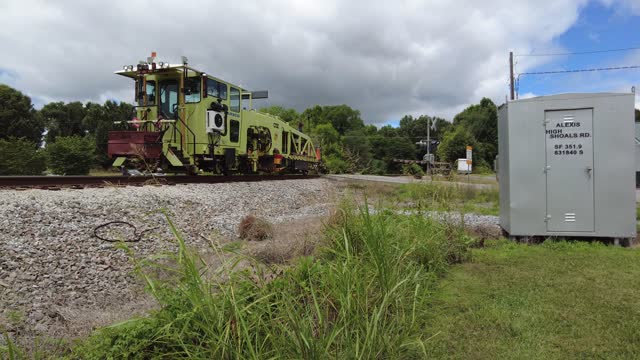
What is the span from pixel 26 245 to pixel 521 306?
5.43 meters

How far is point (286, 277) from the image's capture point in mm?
3543

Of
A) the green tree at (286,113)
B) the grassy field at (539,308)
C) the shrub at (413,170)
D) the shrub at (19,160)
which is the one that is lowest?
the grassy field at (539,308)

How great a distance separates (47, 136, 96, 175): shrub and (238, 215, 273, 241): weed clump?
27022 mm

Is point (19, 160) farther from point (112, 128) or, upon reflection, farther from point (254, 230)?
point (254, 230)

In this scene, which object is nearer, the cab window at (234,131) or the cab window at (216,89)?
the cab window at (216,89)

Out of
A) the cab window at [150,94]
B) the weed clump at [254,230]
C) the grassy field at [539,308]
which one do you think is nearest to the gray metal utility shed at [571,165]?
the grassy field at [539,308]

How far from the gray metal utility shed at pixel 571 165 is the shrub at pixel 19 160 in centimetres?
2844

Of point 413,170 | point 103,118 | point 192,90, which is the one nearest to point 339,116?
point 103,118

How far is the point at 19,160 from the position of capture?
2648cm

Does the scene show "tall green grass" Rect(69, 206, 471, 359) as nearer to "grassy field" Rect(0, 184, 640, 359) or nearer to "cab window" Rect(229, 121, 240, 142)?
"grassy field" Rect(0, 184, 640, 359)

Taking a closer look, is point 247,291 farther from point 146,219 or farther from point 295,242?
point 146,219

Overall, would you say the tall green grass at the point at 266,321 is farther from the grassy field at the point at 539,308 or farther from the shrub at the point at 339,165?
the shrub at the point at 339,165

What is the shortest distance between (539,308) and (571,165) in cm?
418

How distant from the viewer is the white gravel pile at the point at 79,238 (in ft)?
13.7
